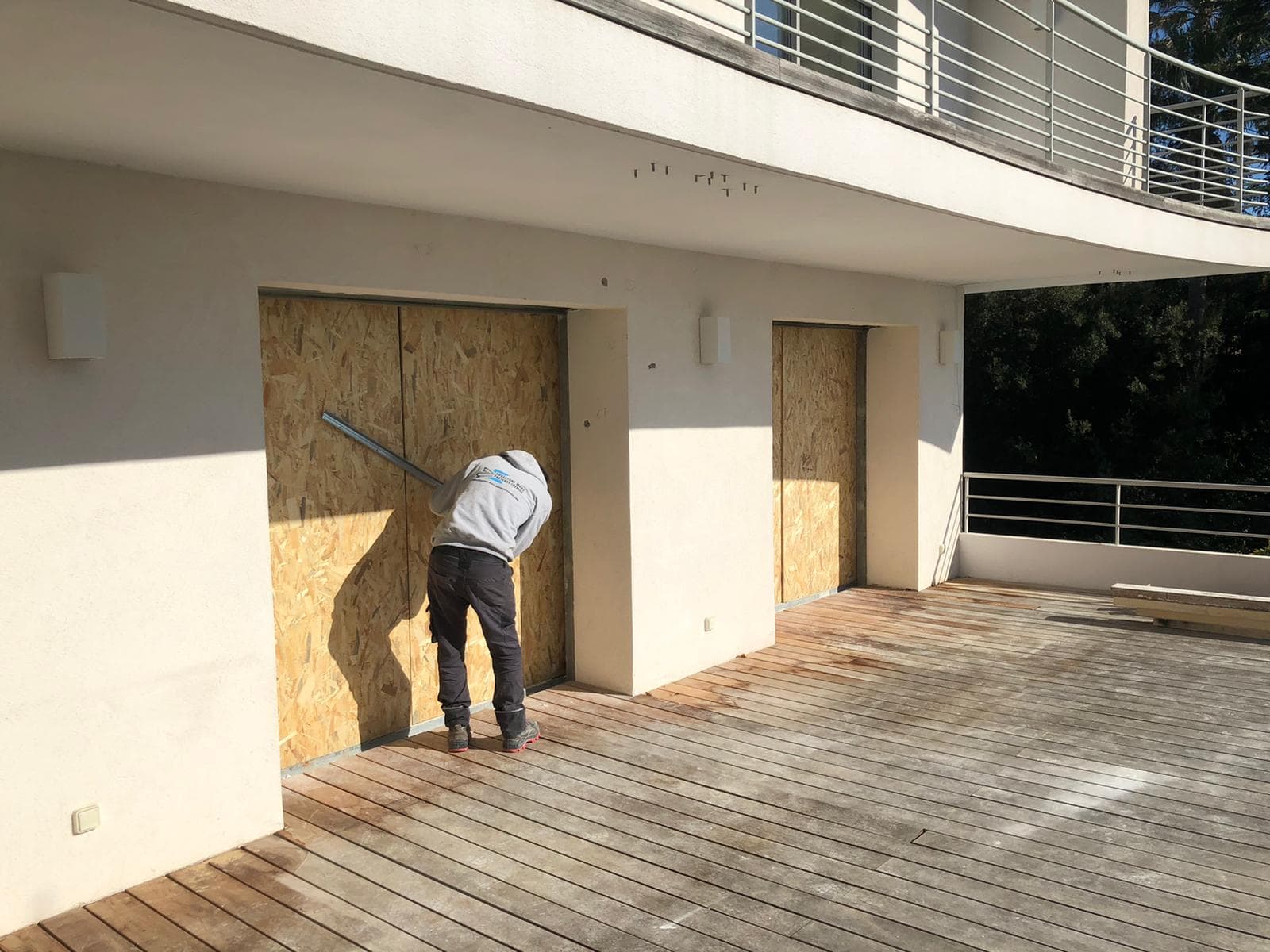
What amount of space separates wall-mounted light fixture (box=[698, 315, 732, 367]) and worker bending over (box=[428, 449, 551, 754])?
5.79 ft

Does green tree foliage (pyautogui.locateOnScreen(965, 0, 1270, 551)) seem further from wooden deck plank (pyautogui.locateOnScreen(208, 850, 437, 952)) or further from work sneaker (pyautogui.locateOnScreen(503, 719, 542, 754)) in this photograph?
wooden deck plank (pyautogui.locateOnScreen(208, 850, 437, 952))

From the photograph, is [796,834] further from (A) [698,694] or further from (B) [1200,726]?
(B) [1200,726]

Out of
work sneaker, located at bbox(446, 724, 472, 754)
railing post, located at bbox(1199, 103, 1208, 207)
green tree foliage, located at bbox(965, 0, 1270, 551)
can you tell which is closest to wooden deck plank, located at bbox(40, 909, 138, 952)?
work sneaker, located at bbox(446, 724, 472, 754)

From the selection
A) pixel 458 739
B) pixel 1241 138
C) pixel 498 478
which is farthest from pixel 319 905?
pixel 1241 138

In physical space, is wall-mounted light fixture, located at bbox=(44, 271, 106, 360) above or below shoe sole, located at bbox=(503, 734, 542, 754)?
above

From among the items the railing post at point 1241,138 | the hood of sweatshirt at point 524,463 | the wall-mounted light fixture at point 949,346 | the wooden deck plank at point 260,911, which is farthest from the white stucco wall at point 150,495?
the railing post at point 1241,138

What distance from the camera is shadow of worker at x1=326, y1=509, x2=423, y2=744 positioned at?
5.49 m

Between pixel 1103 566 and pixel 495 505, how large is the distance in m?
6.35

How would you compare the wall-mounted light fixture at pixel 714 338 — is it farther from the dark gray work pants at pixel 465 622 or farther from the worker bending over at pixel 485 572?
the dark gray work pants at pixel 465 622

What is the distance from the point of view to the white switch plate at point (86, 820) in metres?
3.95

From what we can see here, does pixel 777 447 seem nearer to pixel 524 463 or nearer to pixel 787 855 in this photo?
→ pixel 524 463

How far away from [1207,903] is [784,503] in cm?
513

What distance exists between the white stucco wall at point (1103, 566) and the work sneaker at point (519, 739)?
570 cm

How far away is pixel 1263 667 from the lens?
689 cm
